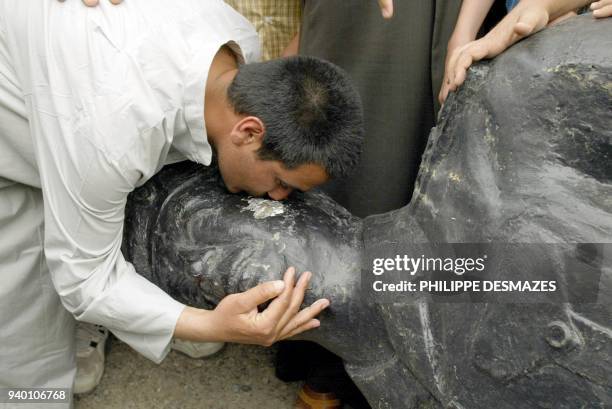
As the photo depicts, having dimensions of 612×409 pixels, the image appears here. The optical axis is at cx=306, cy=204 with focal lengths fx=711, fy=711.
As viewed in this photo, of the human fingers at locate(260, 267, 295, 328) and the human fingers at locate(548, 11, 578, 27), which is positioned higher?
the human fingers at locate(548, 11, 578, 27)

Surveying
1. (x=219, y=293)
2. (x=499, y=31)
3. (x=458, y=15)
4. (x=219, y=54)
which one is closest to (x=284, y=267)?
(x=219, y=293)

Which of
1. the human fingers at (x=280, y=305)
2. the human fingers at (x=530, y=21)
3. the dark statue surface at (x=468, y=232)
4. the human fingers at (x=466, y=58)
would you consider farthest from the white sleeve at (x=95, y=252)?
the human fingers at (x=530, y=21)

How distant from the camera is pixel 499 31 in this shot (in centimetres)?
142

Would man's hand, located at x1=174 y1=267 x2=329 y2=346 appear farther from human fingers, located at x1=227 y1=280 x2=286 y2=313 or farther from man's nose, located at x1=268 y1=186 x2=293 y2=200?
man's nose, located at x1=268 y1=186 x2=293 y2=200

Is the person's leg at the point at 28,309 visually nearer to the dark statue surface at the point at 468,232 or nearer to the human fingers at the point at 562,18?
the dark statue surface at the point at 468,232

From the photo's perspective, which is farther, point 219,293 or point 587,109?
point 219,293

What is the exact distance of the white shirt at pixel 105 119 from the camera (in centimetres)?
143

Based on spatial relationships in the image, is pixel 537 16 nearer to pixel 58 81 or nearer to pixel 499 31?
pixel 499 31

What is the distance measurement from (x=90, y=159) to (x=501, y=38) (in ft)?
2.79

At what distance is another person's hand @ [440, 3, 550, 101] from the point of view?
1.38 meters

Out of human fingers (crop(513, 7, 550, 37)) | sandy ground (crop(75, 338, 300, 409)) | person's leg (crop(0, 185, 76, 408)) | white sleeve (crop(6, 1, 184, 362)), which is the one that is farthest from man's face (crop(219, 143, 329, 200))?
sandy ground (crop(75, 338, 300, 409))

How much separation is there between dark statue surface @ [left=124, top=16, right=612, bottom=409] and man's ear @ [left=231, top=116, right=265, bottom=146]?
16cm

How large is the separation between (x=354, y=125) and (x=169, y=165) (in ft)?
1.62

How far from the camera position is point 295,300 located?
1485 mm
